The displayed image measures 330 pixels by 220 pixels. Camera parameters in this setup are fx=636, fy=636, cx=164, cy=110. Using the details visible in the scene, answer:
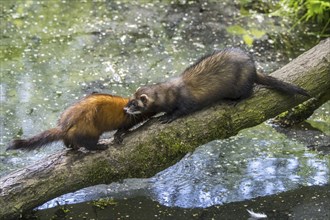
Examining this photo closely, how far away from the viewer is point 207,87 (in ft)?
18.8

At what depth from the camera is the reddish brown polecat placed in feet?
16.3

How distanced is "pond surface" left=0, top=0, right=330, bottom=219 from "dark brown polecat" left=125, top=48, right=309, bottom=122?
839mm

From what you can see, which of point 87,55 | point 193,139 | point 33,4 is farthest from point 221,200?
point 33,4

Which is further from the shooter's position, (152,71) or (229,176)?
(152,71)

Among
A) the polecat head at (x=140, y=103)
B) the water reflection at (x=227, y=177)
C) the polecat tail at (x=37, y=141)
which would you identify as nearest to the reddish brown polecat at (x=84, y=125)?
the polecat tail at (x=37, y=141)

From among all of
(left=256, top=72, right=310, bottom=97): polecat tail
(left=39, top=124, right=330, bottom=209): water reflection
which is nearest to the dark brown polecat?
(left=256, top=72, right=310, bottom=97): polecat tail

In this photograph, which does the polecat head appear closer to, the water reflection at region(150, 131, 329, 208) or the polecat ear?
the polecat ear

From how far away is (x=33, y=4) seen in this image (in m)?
9.52

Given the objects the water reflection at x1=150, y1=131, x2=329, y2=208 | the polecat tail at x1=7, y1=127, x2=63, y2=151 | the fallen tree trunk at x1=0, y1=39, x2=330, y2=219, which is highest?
the polecat tail at x1=7, y1=127, x2=63, y2=151

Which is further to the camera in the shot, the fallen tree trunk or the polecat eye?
the polecat eye

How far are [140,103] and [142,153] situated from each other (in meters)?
0.46

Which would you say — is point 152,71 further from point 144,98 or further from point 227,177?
point 144,98

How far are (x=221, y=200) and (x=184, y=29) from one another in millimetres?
3928

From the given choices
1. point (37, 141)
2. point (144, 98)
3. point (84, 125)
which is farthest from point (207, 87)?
point (37, 141)
